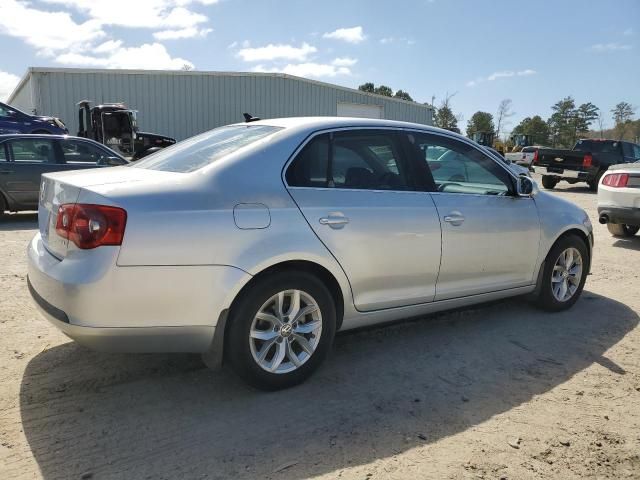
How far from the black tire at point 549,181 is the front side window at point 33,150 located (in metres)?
15.7

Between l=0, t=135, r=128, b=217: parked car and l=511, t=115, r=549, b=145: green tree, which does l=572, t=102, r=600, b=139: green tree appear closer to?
l=511, t=115, r=549, b=145: green tree

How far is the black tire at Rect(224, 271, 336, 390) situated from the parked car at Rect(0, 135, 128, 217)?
753 cm

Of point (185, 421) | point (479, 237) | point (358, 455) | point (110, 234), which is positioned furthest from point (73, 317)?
point (479, 237)

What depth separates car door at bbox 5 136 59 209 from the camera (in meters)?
9.09

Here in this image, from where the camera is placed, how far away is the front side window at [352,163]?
10.8ft

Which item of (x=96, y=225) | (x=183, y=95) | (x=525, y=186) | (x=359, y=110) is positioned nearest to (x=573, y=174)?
(x=359, y=110)

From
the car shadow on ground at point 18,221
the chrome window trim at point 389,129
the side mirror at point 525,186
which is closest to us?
the chrome window trim at point 389,129

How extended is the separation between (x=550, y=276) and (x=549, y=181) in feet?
51.3

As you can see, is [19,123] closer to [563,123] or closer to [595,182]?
[595,182]

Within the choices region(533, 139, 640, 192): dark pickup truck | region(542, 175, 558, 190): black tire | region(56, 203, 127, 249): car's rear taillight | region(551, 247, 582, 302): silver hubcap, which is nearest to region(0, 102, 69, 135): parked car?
region(56, 203, 127, 249): car's rear taillight

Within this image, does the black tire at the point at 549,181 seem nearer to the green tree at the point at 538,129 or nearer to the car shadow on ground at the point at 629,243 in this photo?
the car shadow on ground at the point at 629,243

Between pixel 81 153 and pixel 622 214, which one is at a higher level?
pixel 81 153

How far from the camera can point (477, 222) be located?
4.03m

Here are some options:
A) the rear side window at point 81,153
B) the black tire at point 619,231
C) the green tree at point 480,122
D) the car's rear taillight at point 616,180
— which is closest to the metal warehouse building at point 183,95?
the rear side window at point 81,153
